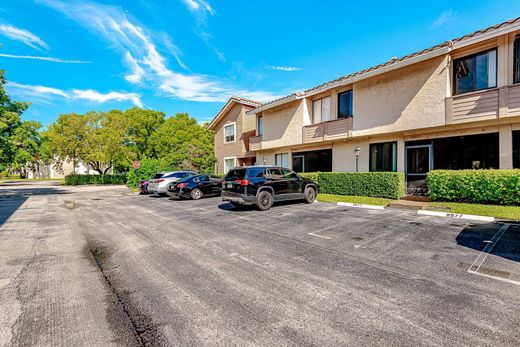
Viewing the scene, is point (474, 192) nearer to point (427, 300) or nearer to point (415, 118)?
point (415, 118)

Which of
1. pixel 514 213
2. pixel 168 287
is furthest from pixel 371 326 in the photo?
pixel 514 213

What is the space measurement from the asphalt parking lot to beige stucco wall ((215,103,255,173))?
Result: 55.3 feet

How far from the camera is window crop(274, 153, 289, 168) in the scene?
19.8m

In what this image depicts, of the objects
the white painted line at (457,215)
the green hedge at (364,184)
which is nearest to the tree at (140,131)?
the green hedge at (364,184)

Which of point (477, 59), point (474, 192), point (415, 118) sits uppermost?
point (477, 59)

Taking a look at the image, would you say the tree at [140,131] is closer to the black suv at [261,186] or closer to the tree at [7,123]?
the tree at [7,123]

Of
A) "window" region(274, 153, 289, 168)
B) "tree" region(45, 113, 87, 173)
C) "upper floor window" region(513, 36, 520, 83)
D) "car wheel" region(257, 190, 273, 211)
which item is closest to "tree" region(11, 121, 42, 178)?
"tree" region(45, 113, 87, 173)

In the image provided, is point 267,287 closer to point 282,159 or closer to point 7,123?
point 282,159

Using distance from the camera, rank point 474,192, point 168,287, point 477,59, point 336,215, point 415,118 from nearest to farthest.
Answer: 1. point 168,287
2. point 336,215
3. point 474,192
4. point 477,59
5. point 415,118

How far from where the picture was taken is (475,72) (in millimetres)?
10492

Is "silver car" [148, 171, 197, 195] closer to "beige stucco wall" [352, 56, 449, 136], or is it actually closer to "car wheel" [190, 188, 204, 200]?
"car wheel" [190, 188, 204, 200]

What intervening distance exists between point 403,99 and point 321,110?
17.5 feet

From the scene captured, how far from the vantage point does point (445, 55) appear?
1083 centimetres

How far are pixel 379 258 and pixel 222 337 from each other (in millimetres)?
3377
